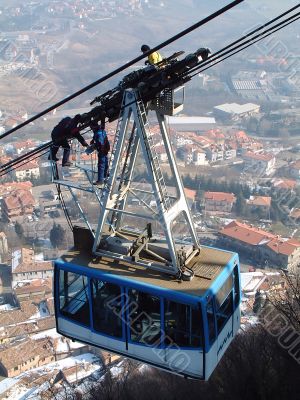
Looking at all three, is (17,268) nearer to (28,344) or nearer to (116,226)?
(28,344)

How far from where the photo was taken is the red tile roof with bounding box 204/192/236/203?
139 ft

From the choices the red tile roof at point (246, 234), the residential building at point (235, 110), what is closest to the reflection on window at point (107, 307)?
the red tile roof at point (246, 234)

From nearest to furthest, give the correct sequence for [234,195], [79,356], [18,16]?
[79,356] → [234,195] → [18,16]

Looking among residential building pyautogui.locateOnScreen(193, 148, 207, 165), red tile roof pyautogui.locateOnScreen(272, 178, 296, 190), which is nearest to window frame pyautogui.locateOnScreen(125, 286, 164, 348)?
red tile roof pyautogui.locateOnScreen(272, 178, 296, 190)

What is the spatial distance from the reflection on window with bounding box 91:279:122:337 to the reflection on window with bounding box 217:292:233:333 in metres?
0.98

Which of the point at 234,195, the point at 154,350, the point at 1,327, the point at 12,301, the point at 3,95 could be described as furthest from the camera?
the point at 3,95

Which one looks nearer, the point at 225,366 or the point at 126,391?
the point at 225,366

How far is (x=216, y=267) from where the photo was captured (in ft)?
18.1

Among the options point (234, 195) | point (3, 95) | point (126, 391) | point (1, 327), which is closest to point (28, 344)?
point (1, 327)

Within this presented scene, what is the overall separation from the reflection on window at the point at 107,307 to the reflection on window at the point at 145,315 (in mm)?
146

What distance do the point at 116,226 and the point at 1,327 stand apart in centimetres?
2207

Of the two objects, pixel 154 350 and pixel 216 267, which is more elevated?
pixel 216 267

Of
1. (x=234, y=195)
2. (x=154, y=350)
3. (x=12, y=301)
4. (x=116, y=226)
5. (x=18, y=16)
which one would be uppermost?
(x=18, y=16)

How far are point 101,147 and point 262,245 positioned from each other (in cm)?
2926
